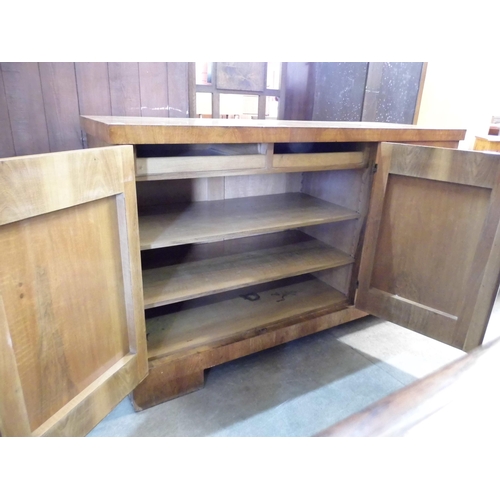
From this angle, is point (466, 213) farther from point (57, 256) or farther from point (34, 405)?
point (34, 405)

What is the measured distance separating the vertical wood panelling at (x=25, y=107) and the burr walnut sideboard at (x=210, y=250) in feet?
1.32

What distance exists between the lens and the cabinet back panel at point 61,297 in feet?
2.37

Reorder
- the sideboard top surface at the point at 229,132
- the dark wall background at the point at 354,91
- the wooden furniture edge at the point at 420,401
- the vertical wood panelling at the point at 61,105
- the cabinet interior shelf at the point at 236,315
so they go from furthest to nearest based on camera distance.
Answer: the dark wall background at the point at 354,91
the vertical wood panelling at the point at 61,105
the cabinet interior shelf at the point at 236,315
the sideboard top surface at the point at 229,132
the wooden furniture edge at the point at 420,401

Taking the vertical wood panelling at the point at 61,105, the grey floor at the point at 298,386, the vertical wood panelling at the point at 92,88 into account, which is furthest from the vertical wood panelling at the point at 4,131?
the grey floor at the point at 298,386

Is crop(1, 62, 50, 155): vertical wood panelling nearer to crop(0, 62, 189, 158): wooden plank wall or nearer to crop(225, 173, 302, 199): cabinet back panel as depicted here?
crop(0, 62, 189, 158): wooden plank wall

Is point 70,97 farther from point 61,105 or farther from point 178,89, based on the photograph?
point 178,89

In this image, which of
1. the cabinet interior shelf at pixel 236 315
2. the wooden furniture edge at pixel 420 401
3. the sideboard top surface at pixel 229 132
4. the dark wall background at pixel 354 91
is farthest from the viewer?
the dark wall background at pixel 354 91

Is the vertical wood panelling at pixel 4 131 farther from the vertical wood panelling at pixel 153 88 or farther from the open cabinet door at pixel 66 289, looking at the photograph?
the open cabinet door at pixel 66 289

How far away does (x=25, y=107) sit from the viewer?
1.51 m

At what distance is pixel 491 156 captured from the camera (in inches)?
43.9

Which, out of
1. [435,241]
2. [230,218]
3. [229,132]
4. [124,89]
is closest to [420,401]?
[229,132]

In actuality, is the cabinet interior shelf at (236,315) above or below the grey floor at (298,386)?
above

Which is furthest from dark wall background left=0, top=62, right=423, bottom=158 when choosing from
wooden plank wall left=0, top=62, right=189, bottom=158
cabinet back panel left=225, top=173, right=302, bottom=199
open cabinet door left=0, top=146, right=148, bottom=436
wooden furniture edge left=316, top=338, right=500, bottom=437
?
wooden furniture edge left=316, top=338, right=500, bottom=437
